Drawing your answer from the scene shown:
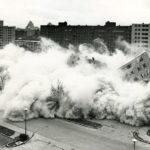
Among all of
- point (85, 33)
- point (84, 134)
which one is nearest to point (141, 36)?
point (85, 33)

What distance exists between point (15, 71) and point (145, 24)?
5584cm

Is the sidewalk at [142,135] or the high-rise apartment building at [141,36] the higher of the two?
the high-rise apartment building at [141,36]

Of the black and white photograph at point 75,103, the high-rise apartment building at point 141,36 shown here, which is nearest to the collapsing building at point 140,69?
Result: the black and white photograph at point 75,103

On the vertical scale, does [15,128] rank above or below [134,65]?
below

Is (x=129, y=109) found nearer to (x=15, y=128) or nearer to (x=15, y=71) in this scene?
(x=15, y=128)

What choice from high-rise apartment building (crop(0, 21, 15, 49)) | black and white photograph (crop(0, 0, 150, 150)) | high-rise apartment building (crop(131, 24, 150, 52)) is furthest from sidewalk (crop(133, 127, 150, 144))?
high-rise apartment building (crop(0, 21, 15, 49))

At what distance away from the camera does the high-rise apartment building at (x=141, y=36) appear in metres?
95.6

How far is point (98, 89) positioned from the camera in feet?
144

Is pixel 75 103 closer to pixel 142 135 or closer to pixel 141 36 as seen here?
pixel 142 135

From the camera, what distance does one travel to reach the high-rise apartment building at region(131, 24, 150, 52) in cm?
9562

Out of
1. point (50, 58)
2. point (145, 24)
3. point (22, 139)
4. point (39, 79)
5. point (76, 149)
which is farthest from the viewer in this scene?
point (145, 24)

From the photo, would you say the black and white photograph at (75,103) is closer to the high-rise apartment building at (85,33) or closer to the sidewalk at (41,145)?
the sidewalk at (41,145)

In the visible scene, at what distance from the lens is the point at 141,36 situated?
97000mm

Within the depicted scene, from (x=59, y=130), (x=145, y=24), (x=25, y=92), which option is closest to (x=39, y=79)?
(x=25, y=92)
